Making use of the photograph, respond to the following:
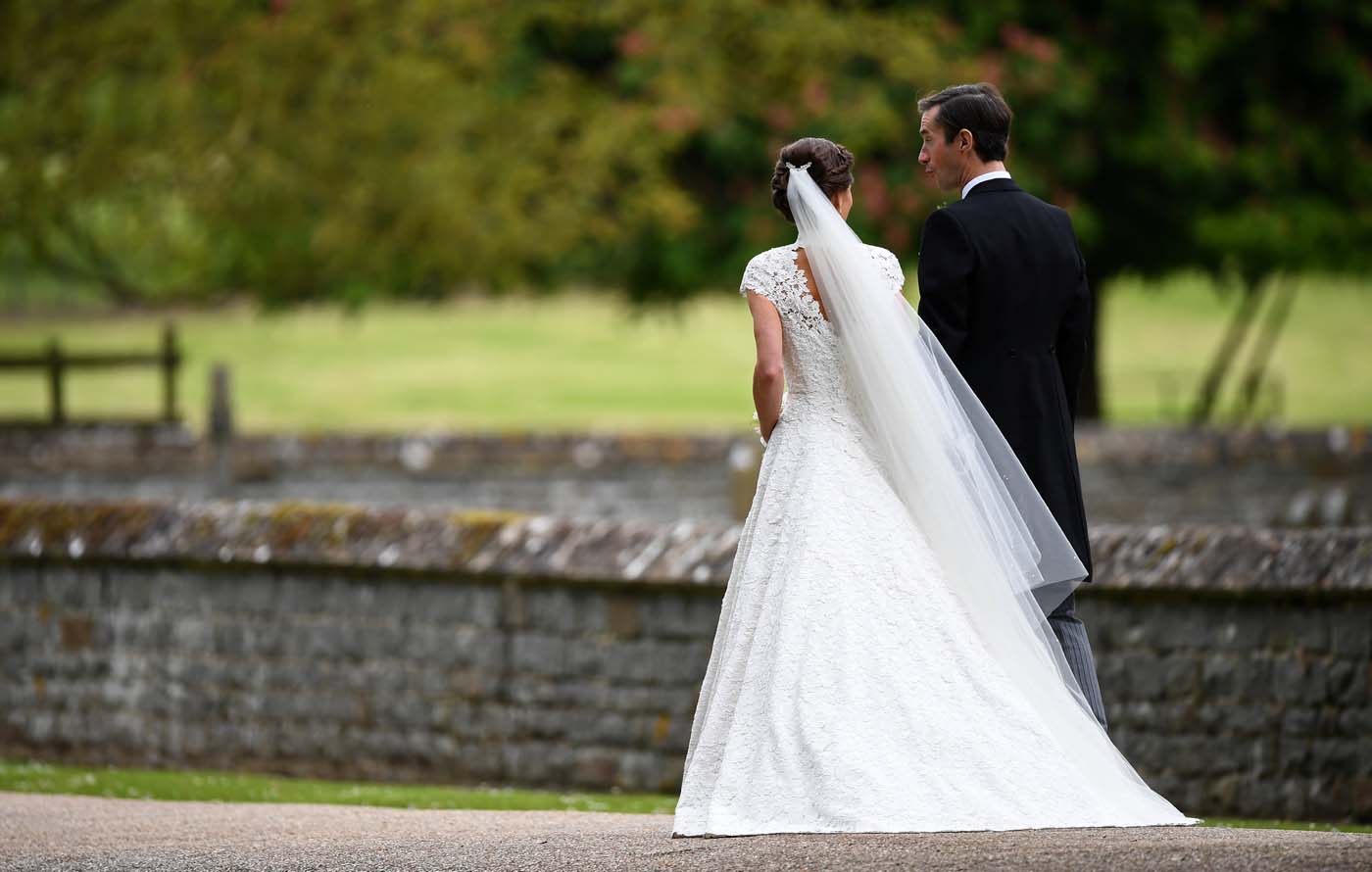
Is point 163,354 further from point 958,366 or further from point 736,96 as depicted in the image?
point 958,366

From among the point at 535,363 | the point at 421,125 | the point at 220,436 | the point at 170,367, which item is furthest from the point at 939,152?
the point at 535,363

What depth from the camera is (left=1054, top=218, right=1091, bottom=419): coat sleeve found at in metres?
5.59

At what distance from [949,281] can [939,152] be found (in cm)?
43

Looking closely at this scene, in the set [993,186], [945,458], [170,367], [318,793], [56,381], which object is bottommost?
[318,793]

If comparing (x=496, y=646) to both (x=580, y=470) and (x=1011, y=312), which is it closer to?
(x=1011, y=312)

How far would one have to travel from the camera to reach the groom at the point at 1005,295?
5438 millimetres

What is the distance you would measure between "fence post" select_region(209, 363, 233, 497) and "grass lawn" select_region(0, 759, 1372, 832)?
22.4ft

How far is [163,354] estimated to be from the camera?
17.9m

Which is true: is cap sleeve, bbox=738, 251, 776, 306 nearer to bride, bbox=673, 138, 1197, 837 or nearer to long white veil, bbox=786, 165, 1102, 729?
bride, bbox=673, 138, 1197, 837

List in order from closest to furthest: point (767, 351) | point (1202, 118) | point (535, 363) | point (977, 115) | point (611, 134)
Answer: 1. point (767, 351)
2. point (977, 115)
3. point (611, 134)
4. point (1202, 118)
5. point (535, 363)

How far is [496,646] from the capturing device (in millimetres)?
8234

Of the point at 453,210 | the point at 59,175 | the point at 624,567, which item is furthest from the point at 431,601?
the point at 59,175

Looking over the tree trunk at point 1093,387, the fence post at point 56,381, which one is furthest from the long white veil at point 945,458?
the tree trunk at point 1093,387

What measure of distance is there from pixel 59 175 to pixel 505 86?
4.32m
